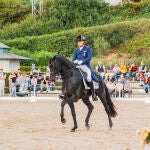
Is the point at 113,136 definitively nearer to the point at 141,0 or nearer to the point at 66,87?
the point at 66,87

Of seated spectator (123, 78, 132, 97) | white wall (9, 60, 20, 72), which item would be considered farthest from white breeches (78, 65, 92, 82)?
white wall (9, 60, 20, 72)

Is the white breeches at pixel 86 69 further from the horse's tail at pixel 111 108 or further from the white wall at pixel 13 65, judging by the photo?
the white wall at pixel 13 65

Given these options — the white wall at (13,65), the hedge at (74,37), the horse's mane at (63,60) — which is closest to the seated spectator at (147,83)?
the white wall at (13,65)

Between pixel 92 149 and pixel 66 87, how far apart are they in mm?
4210

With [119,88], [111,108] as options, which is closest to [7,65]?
[119,88]

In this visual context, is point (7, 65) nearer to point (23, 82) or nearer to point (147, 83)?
point (23, 82)

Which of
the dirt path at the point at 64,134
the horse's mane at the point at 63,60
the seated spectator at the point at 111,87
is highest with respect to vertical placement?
the horse's mane at the point at 63,60

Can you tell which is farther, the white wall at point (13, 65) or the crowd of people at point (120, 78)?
the white wall at point (13, 65)

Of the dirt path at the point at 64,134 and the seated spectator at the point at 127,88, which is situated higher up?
the seated spectator at the point at 127,88

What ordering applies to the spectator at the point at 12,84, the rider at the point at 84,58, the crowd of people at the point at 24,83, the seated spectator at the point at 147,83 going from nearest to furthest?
the rider at the point at 84,58 < the spectator at the point at 12,84 < the seated spectator at the point at 147,83 < the crowd of people at the point at 24,83

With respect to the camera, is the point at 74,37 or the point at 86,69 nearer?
the point at 86,69

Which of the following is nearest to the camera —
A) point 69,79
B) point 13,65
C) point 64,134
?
point 64,134

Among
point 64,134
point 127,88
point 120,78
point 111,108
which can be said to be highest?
point 120,78

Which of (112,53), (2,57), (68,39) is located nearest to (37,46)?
(68,39)
